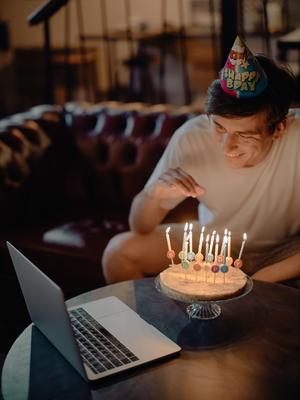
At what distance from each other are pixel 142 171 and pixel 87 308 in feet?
4.36

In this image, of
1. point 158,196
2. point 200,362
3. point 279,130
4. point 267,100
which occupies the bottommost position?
point 200,362

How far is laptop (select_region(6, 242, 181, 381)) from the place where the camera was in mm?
1419

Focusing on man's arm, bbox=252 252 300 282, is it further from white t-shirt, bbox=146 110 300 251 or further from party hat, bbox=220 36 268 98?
party hat, bbox=220 36 268 98

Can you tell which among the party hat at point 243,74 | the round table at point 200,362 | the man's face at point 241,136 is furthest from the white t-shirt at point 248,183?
the round table at point 200,362

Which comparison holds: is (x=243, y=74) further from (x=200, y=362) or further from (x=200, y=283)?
(x=200, y=362)

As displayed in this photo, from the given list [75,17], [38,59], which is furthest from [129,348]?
[75,17]

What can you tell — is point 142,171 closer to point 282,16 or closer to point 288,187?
point 288,187

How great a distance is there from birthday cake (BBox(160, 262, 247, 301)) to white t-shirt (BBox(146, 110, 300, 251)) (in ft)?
1.64

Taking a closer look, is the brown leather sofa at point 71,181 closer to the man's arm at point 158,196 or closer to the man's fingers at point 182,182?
the man's arm at point 158,196

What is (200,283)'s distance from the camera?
169 cm

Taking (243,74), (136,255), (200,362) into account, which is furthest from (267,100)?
(200,362)

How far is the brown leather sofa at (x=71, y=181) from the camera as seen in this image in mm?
2787

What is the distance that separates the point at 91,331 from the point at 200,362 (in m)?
0.31

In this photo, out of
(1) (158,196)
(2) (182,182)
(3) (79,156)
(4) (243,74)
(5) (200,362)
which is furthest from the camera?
(3) (79,156)
